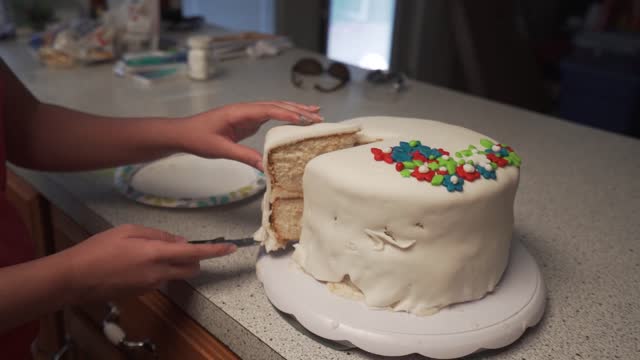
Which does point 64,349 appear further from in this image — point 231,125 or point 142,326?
point 231,125

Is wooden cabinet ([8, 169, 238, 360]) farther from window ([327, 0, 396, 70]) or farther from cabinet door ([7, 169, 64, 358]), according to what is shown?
window ([327, 0, 396, 70])

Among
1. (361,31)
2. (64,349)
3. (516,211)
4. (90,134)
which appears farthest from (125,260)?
(361,31)

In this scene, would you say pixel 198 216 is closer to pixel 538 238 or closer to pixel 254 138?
pixel 254 138

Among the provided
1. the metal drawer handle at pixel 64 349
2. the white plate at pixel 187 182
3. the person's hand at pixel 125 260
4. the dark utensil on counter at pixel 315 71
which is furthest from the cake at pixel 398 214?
the dark utensil on counter at pixel 315 71

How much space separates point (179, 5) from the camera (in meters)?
2.33

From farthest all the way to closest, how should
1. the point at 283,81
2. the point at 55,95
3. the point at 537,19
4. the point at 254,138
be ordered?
the point at 537,19 < the point at 283,81 < the point at 55,95 < the point at 254,138

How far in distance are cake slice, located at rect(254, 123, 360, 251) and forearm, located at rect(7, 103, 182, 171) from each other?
26cm

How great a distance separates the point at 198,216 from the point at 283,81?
0.86 m

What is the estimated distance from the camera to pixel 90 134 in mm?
921

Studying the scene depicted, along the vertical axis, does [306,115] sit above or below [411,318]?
above

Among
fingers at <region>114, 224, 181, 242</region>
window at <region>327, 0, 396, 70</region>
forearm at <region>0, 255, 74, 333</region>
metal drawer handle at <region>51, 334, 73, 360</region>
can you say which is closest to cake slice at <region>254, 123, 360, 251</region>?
fingers at <region>114, 224, 181, 242</region>

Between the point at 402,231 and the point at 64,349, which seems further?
the point at 64,349

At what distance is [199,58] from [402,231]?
1185 mm

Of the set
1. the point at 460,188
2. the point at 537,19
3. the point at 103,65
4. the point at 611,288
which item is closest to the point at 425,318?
the point at 460,188
